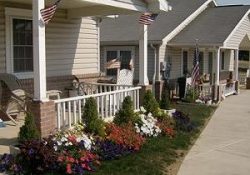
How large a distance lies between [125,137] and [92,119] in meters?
0.77

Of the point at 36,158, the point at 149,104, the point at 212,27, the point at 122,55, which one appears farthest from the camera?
the point at 122,55

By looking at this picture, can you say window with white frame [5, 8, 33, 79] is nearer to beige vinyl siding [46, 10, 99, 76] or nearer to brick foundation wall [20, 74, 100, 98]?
brick foundation wall [20, 74, 100, 98]

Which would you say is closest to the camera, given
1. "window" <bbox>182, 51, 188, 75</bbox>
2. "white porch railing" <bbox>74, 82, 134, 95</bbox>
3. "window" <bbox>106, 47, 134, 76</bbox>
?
"white porch railing" <bbox>74, 82, 134, 95</bbox>

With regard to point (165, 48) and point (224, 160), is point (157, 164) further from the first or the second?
point (165, 48)

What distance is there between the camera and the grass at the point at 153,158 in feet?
24.7

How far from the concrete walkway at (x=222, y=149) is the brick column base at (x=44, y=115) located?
2511 millimetres

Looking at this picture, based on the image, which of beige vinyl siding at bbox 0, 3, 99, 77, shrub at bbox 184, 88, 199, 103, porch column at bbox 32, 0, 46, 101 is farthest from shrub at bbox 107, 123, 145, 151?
shrub at bbox 184, 88, 199, 103

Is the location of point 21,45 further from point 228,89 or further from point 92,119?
point 228,89

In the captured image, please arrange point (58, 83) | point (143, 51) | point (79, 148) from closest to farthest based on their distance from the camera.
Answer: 1. point (79, 148)
2. point (143, 51)
3. point (58, 83)

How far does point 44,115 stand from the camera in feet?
25.9

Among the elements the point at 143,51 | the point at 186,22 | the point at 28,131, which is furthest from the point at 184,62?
the point at 28,131

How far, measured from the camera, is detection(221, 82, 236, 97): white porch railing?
69.3 feet

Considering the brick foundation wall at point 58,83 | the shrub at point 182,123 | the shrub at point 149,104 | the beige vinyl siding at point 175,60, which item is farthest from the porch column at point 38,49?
the beige vinyl siding at point 175,60

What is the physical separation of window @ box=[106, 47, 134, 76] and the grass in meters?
11.3
